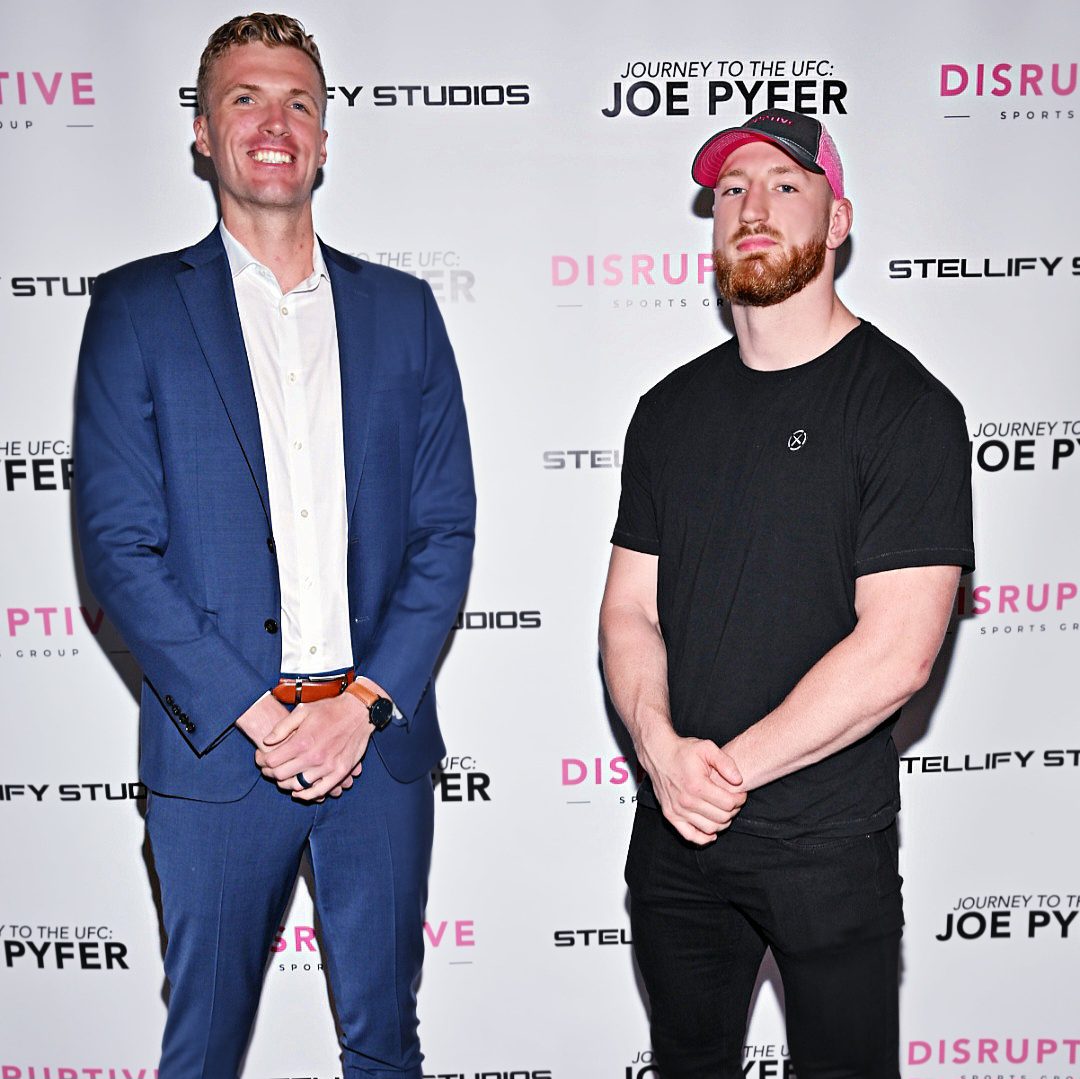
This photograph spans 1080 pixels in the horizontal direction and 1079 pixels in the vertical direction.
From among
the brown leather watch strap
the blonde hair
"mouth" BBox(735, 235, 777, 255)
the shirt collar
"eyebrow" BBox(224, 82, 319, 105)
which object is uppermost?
the blonde hair

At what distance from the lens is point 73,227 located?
2.56m

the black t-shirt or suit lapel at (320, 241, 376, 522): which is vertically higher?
suit lapel at (320, 241, 376, 522)

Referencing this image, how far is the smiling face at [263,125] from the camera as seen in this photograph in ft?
6.59

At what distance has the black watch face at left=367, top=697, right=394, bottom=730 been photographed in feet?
6.64

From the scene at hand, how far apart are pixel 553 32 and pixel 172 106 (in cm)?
91

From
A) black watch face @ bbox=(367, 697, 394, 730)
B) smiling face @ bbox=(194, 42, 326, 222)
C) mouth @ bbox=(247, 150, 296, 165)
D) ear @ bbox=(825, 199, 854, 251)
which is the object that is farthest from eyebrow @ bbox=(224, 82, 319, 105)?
black watch face @ bbox=(367, 697, 394, 730)

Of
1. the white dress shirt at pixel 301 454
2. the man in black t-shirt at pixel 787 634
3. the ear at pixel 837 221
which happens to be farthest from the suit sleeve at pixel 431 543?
the ear at pixel 837 221

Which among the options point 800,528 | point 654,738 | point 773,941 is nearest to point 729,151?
point 800,528

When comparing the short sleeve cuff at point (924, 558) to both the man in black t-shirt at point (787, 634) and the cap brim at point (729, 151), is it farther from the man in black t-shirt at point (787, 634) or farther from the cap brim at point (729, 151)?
the cap brim at point (729, 151)

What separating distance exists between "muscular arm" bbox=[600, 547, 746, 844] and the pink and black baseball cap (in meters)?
0.80

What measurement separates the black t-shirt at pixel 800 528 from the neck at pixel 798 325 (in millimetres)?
29

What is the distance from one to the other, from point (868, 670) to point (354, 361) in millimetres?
1115

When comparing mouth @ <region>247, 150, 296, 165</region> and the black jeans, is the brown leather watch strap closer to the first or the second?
the black jeans

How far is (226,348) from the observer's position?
200 centimetres
